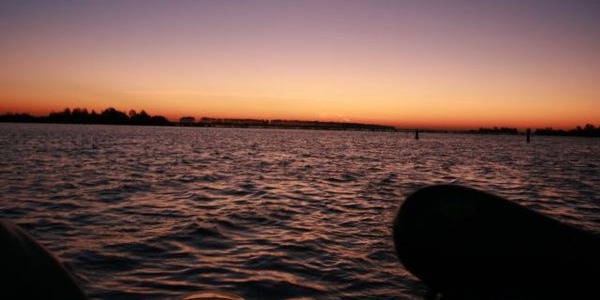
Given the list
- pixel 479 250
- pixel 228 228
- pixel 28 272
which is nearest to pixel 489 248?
pixel 479 250

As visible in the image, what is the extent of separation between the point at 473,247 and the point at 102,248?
7021 mm

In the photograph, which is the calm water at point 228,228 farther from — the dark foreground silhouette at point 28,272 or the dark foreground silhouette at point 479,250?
the dark foreground silhouette at point 28,272

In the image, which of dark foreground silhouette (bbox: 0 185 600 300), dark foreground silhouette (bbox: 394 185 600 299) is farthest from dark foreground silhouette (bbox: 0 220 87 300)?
dark foreground silhouette (bbox: 394 185 600 299)

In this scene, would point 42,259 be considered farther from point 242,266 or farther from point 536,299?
point 242,266

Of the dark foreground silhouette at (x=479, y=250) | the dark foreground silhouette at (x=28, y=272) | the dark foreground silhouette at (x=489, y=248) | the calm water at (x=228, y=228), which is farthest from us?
the calm water at (x=228, y=228)

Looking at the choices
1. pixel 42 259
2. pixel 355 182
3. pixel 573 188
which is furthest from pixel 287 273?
pixel 573 188

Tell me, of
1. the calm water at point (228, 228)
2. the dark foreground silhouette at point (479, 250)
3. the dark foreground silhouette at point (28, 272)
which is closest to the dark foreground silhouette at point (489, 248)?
the dark foreground silhouette at point (479, 250)

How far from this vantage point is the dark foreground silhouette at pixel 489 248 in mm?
1554

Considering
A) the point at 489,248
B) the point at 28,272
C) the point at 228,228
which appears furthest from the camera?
the point at 228,228

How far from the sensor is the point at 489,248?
167cm

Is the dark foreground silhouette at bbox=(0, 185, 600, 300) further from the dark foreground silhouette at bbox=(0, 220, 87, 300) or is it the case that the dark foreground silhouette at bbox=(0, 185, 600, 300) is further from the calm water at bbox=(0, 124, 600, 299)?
the calm water at bbox=(0, 124, 600, 299)

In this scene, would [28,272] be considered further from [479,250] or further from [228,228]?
[228,228]

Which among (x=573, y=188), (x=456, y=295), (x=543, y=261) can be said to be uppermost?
(x=543, y=261)

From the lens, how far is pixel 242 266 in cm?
643
